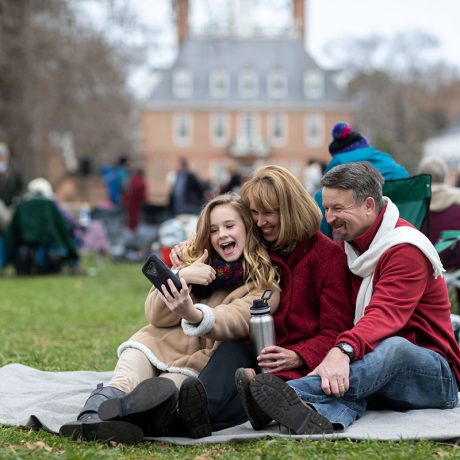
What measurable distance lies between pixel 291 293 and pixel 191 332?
1.88 ft

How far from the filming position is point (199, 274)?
4.55 metres

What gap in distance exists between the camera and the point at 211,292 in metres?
4.78

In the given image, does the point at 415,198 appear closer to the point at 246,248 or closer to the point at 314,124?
the point at 246,248

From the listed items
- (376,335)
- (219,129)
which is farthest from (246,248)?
(219,129)

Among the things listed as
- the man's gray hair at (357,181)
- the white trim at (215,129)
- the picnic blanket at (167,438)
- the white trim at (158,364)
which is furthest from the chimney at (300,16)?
the white trim at (158,364)

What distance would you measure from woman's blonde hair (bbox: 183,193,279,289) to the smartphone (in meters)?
0.50

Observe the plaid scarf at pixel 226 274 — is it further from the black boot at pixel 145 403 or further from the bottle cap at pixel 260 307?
the black boot at pixel 145 403

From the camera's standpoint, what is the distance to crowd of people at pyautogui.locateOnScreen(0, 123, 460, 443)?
13.5 feet

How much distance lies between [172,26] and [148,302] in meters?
16.8

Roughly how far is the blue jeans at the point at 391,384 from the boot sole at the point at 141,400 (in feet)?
1.93

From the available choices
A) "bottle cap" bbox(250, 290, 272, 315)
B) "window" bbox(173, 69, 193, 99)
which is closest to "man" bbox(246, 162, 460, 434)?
"bottle cap" bbox(250, 290, 272, 315)

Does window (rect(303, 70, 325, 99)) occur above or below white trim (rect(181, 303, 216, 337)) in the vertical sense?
above

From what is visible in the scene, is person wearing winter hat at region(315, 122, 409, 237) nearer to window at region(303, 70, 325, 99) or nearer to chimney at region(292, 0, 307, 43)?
window at region(303, 70, 325, 99)

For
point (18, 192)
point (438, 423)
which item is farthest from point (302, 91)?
point (438, 423)
